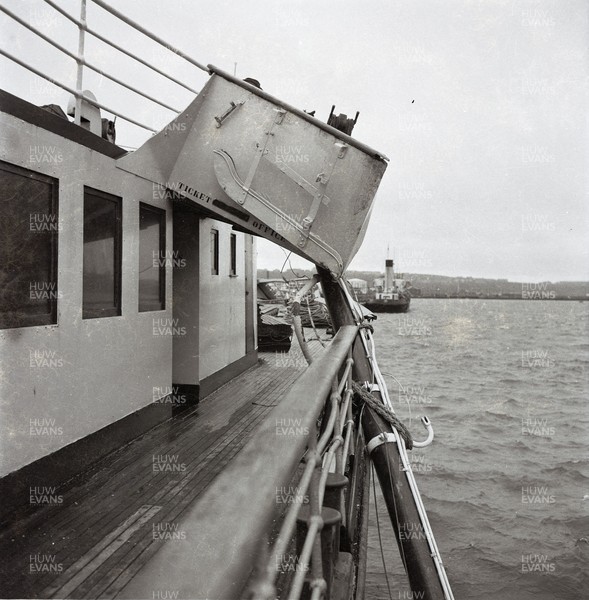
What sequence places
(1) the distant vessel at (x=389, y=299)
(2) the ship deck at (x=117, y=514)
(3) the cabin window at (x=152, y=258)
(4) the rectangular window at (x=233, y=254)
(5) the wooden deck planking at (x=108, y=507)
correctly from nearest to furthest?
(2) the ship deck at (x=117, y=514) → (5) the wooden deck planking at (x=108, y=507) → (3) the cabin window at (x=152, y=258) → (4) the rectangular window at (x=233, y=254) → (1) the distant vessel at (x=389, y=299)

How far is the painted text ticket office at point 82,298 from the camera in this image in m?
3.92

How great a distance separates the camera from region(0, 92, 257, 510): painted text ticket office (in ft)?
12.9

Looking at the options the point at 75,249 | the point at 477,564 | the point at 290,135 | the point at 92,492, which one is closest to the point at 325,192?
the point at 290,135

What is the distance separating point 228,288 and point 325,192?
4696 mm

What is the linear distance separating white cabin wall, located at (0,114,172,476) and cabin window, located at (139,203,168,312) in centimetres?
16

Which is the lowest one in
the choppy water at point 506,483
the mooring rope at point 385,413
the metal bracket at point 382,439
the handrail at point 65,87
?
the choppy water at point 506,483

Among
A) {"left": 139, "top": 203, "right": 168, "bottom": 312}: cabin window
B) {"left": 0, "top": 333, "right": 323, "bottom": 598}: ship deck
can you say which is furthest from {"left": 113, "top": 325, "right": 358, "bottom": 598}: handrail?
{"left": 139, "top": 203, "right": 168, "bottom": 312}: cabin window

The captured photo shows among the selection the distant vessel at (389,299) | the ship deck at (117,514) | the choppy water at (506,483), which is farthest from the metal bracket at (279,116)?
the distant vessel at (389,299)

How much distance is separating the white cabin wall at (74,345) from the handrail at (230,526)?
3.38 metres

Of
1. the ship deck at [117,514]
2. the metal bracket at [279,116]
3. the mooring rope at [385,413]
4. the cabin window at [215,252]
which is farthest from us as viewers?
the cabin window at [215,252]

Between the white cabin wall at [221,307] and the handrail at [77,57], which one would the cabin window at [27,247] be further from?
the white cabin wall at [221,307]

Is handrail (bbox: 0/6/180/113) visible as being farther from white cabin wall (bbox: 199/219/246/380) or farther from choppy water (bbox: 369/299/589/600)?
choppy water (bbox: 369/299/589/600)

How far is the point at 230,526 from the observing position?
85 cm

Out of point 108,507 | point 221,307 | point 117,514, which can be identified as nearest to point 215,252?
point 221,307
